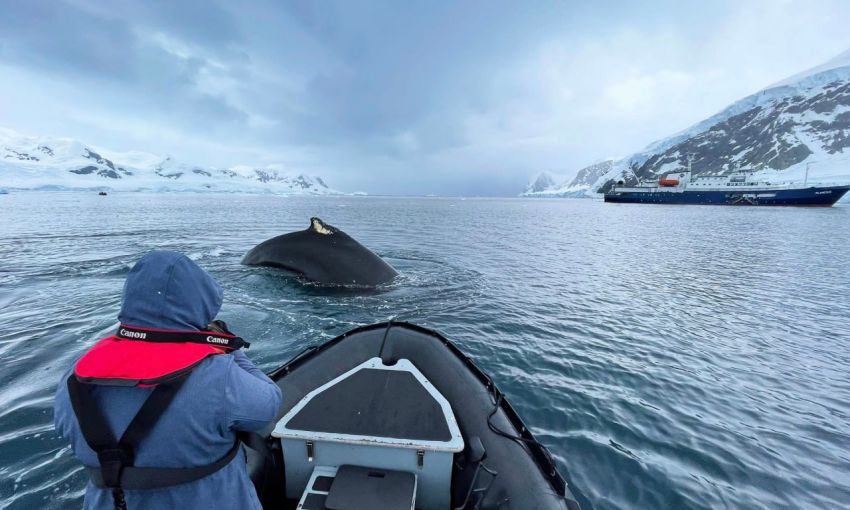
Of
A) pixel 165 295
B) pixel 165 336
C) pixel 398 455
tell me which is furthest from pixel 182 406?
pixel 398 455

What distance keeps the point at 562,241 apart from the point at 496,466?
31.9m

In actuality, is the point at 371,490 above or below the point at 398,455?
below

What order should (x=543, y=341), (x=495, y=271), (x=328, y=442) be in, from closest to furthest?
(x=328, y=442)
(x=543, y=341)
(x=495, y=271)

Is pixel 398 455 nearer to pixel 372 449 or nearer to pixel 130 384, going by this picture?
pixel 372 449

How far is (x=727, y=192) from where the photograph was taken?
101m

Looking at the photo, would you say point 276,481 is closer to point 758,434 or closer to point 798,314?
point 758,434

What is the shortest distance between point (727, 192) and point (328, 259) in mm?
122988

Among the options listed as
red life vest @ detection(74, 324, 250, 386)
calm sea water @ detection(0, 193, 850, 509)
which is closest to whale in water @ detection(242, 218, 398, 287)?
calm sea water @ detection(0, 193, 850, 509)

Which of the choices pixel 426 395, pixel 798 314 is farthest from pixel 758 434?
pixel 798 314

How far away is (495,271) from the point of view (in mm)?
19203

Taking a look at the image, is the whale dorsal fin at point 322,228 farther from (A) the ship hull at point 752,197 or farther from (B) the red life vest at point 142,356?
(A) the ship hull at point 752,197

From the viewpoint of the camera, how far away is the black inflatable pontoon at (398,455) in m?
3.91

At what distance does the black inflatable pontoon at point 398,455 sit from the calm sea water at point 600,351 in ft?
5.89

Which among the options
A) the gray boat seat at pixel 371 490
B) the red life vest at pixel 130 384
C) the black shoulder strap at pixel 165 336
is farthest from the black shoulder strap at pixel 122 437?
the gray boat seat at pixel 371 490
